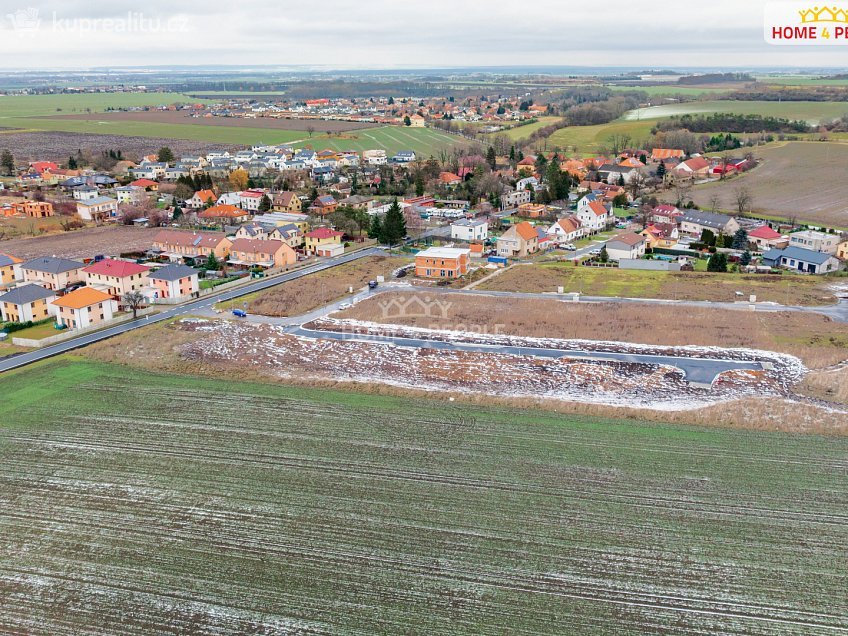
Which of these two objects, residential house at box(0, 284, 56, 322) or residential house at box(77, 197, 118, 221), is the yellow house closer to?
residential house at box(0, 284, 56, 322)

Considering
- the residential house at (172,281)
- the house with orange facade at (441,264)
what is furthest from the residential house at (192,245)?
the house with orange facade at (441,264)

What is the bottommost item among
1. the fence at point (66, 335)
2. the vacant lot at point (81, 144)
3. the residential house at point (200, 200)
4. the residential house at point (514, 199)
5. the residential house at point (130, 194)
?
the fence at point (66, 335)

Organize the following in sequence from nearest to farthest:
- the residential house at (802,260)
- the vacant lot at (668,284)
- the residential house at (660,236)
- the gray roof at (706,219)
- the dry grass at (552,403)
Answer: the dry grass at (552,403)
the vacant lot at (668,284)
the residential house at (802,260)
the residential house at (660,236)
the gray roof at (706,219)

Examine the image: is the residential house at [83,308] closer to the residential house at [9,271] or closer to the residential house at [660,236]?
the residential house at [9,271]

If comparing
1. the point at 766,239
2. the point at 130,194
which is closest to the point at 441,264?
the point at 766,239

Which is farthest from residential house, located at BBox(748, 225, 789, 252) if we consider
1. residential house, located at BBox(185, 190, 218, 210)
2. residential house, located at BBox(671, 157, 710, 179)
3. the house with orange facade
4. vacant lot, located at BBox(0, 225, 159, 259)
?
residential house, located at BBox(185, 190, 218, 210)
